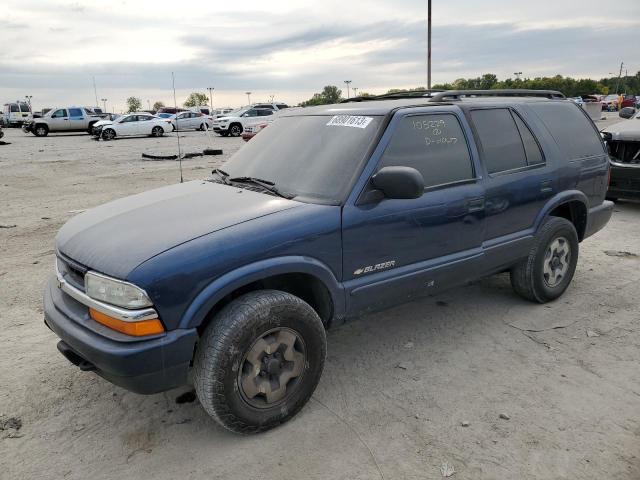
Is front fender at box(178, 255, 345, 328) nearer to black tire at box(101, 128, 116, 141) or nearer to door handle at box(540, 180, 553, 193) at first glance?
door handle at box(540, 180, 553, 193)

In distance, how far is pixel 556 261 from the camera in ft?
15.0

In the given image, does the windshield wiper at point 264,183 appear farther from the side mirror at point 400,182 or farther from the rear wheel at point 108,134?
the rear wheel at point 108,134

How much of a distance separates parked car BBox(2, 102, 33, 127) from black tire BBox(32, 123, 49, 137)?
46.2ft

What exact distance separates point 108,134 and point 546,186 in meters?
26.8

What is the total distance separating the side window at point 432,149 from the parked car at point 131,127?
26.6m

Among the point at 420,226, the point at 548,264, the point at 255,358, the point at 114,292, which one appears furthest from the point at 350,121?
the point at 548,264

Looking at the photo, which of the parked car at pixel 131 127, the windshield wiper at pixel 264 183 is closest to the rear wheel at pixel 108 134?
the parked car at pixel 131 127

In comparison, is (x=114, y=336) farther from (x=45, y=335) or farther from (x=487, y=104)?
(x=487, y=104)

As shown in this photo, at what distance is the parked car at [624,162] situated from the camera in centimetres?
767

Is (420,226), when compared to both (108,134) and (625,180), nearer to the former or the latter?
(625,180)

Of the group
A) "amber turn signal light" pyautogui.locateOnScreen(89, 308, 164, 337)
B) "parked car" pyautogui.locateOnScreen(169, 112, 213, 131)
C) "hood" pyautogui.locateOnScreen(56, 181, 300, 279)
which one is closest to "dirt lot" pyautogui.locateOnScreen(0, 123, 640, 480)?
"amber turn signal light" pyautogui.locateOnScreen(89, 308, 164, 337)

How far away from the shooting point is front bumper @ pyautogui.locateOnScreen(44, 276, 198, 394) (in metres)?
2.44

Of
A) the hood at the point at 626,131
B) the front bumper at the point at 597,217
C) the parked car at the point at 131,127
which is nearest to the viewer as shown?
the front bumper at the point at 597,217

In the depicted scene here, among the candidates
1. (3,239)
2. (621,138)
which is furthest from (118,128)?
(621,138)
